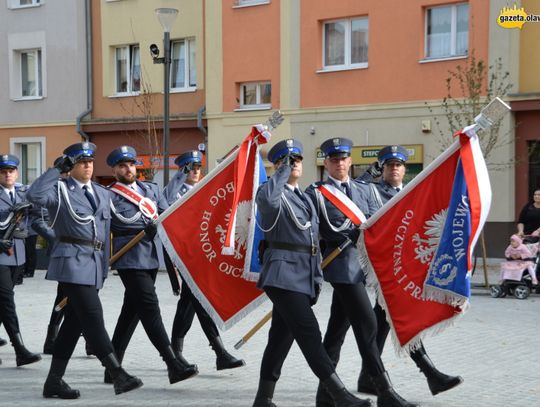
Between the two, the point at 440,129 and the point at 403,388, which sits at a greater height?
the point at 440,129

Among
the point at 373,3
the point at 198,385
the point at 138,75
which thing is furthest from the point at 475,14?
the point at 198,385

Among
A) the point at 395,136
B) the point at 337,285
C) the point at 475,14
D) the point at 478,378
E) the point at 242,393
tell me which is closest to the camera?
the point at 337,285

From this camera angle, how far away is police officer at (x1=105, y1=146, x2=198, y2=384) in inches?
303

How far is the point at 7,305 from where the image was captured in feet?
29.6

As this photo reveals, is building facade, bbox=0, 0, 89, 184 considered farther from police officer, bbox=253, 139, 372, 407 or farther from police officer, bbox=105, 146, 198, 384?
police officer, bbox=253, 139, 372, 407

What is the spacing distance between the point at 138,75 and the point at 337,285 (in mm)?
22207

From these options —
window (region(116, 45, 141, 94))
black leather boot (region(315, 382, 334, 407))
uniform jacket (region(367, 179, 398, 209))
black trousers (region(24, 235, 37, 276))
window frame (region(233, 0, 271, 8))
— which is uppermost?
window frame (region(233, 0, 271, 8))

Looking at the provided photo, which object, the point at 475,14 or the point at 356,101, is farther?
the point at 356,101

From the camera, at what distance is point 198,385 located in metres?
7.92

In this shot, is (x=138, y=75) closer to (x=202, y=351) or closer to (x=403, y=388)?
(x=202, y=351)

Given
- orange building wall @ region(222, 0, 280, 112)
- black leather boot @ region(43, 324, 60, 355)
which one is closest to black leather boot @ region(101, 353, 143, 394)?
black leather boot @ region(43, 324, 60, 355)

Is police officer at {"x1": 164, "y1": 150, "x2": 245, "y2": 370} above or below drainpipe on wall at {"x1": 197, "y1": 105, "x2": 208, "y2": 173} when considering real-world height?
below

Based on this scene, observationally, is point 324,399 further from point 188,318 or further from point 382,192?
point 188,318

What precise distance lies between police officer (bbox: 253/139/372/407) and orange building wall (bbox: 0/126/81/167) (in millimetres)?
23081
